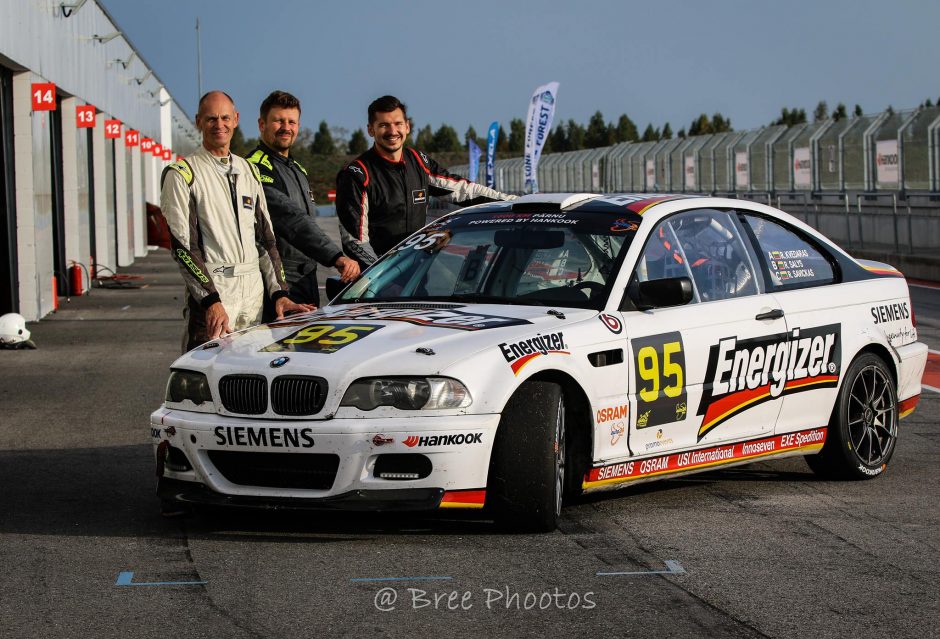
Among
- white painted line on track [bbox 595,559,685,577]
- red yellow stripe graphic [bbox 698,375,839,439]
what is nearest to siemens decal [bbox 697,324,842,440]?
red yellow stripe graphic [bbox 698,375,839,439]

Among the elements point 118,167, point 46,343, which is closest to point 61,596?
point 46,343

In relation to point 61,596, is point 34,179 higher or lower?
higher

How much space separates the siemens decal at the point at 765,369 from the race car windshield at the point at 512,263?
2.27 feet

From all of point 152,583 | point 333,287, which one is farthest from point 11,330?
point 152,583

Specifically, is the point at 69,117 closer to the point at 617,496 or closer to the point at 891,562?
the point at 617,496

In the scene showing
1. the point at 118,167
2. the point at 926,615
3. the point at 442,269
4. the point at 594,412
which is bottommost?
the point at 926,615

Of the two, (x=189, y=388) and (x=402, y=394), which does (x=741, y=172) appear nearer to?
(x=189, y=388)

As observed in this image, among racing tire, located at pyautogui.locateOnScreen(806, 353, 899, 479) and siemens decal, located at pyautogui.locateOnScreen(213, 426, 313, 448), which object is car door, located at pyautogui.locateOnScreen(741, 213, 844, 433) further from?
siemens decal, located at pyautogui.locateOnScreen(213, 426, 313, 448)

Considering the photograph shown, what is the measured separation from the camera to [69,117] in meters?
26.4

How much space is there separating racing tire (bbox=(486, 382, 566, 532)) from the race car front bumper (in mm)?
89

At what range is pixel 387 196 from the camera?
29.2 feet

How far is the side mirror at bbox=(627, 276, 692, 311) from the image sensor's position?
6855mm

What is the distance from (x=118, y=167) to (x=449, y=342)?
102 ft

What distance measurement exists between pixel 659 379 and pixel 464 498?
1.24 meters
